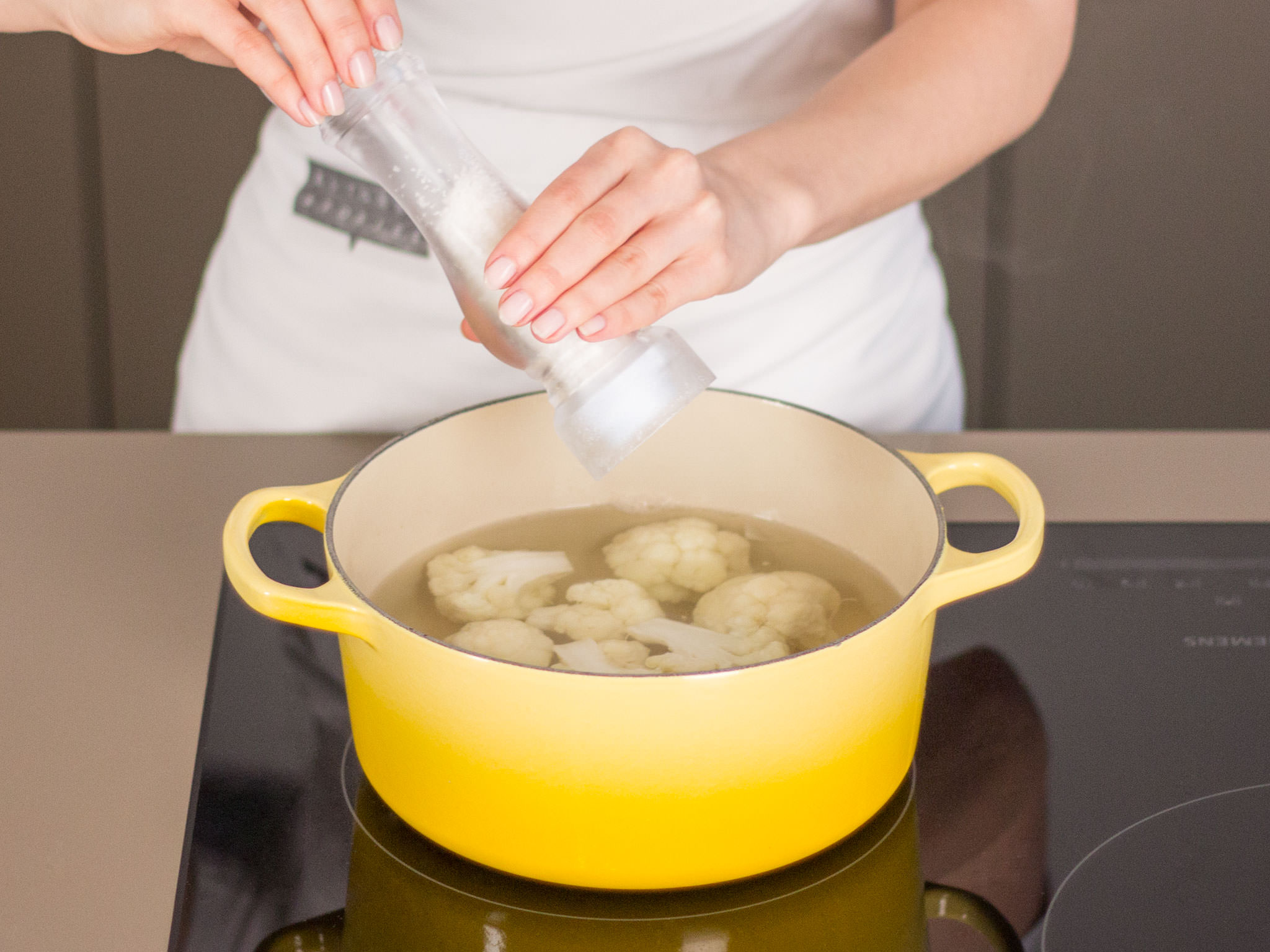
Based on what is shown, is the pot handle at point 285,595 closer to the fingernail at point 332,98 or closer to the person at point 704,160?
the fingernail at point 332,98

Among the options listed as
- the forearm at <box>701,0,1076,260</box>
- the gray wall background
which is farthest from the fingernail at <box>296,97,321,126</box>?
the gray wall background

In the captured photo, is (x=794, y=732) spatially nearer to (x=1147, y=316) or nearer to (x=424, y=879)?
(x=424, y=879)

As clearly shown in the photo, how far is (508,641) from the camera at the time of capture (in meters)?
0.56

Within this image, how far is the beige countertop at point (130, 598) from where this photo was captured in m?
0.50

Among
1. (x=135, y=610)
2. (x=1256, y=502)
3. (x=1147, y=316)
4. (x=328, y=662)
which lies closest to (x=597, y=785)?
(x=328, y=662)

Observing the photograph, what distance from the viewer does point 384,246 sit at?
0.98 m

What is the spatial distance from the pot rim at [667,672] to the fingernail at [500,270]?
11 centimetres

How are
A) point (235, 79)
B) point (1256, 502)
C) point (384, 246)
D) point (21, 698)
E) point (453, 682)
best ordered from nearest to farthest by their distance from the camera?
point (453, 682)
point (21, 698)
point (1256, 502)
point (384, 246)
point (235, 79)

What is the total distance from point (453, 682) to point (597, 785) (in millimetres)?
64

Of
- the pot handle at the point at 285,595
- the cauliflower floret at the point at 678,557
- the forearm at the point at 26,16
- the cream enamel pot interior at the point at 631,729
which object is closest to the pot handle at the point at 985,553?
the cream enamel pot interior at the point at 631,729

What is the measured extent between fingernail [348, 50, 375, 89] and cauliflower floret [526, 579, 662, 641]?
26 centimetres

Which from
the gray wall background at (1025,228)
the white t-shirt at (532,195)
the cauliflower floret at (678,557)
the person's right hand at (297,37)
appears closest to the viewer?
the person's right hand at (297,37)

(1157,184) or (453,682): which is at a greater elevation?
(453,682)

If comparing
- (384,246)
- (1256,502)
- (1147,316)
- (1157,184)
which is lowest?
(1147,316)
